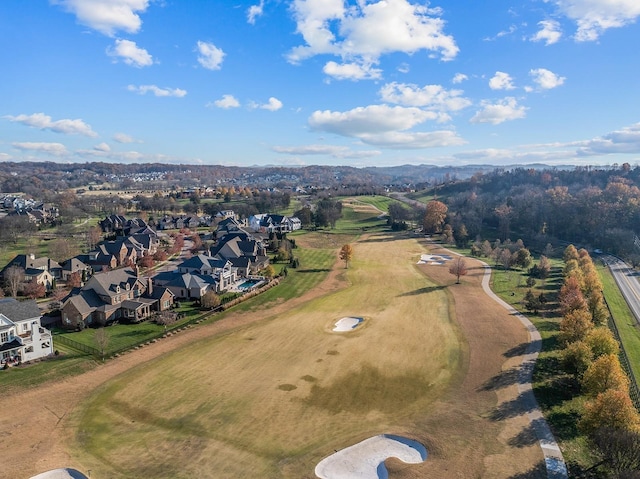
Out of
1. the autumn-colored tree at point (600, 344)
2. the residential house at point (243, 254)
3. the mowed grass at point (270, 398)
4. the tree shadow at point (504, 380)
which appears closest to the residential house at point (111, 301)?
the mowed grass at point (270, 398)

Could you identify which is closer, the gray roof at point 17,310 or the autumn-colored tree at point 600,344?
the autumn-colored tree at point 600,344

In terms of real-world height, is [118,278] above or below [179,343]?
above

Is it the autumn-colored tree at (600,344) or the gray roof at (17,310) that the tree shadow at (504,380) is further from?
the gray roof at (17,310)

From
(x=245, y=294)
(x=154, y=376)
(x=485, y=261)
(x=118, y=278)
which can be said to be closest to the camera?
(x=154, y=376)

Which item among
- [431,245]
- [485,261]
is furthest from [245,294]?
[431,245]

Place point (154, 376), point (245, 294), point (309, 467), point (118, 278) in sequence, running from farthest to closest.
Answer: point (245, 294) → point (118, 278) → point (154, 376) → point (309, 467)

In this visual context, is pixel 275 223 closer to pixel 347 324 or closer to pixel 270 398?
pixel 347 324

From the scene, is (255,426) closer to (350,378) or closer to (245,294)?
(350,378)
